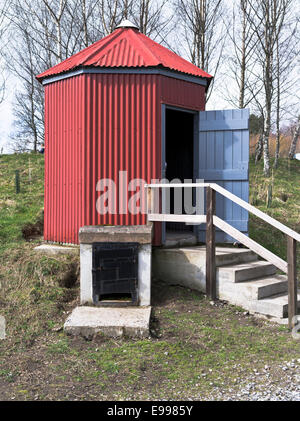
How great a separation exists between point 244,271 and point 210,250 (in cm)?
64

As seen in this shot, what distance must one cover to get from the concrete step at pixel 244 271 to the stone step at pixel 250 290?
0.29 feet

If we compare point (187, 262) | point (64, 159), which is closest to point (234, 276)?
point (187, 262)

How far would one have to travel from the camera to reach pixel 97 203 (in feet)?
22.6

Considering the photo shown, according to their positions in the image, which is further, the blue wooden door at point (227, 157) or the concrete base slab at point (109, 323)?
the blue wooden door at point (227, 157)

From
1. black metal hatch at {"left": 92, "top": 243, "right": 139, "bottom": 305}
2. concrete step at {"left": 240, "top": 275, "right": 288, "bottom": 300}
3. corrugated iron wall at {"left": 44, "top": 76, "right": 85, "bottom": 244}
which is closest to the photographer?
black metal hatch at {"left": 92, "top": 243, "right": 139, "bottom": 305}

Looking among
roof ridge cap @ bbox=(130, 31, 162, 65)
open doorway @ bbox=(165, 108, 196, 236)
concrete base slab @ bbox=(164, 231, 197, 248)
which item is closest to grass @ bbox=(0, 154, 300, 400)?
concrete base slab @ bbox=(164, 231, 197, 248)

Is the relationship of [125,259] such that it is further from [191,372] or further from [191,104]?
[191,104]

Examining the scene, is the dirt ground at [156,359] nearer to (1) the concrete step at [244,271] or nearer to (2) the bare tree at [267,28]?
(1) the concrete step at [244,271]

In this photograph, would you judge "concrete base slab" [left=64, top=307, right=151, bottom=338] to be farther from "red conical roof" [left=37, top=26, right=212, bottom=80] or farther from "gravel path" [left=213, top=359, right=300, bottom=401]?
"red conical roof" [left=37, top=26, right=212, bottom=80]

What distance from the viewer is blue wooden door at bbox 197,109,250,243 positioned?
7.17 meters

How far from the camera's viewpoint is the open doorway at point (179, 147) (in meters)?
8.96

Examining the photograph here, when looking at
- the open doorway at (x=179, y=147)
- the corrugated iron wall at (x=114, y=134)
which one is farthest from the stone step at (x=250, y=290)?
the open doorway at (x=179, y=147)

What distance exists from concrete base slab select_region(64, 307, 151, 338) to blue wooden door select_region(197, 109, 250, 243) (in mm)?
2619

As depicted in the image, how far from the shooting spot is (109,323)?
500 centimetres
